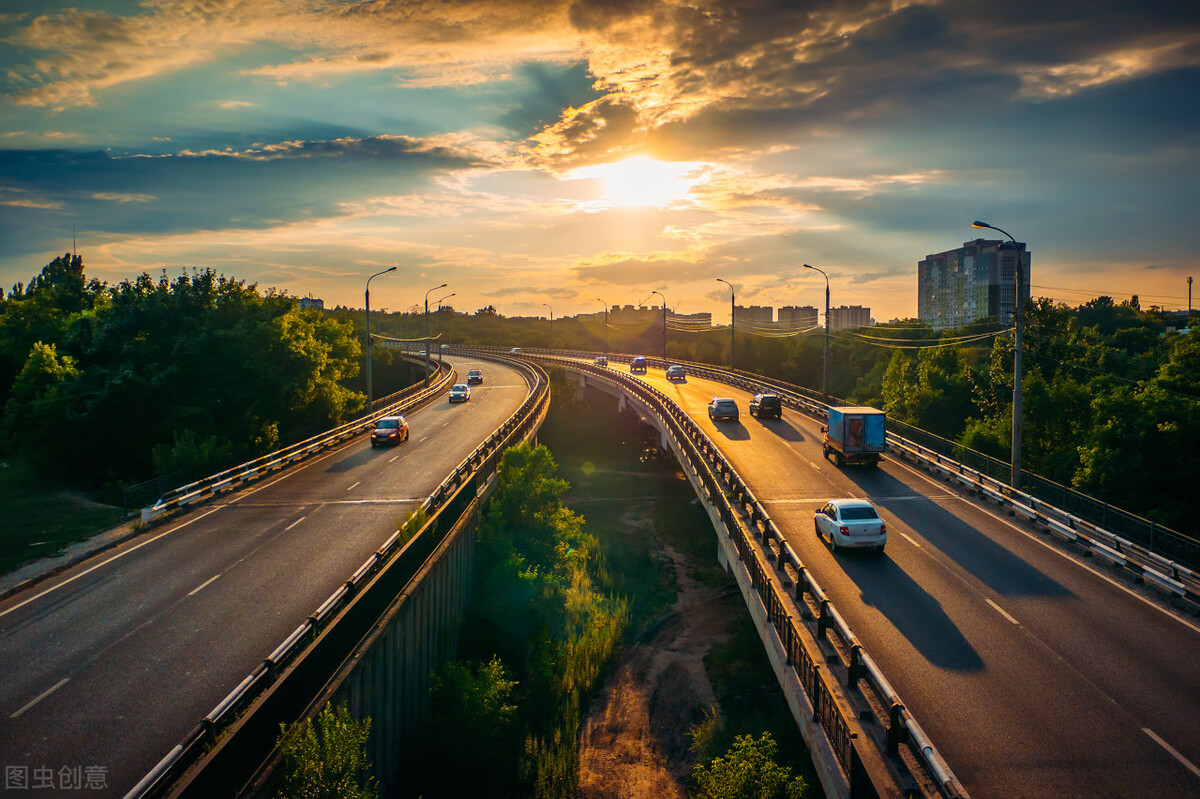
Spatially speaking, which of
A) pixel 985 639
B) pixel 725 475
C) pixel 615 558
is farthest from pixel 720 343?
pixel 985 639

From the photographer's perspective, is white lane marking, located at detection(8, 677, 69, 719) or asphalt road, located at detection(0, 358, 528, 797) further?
white lane marking, located at detection(8, 677, 69, 719)

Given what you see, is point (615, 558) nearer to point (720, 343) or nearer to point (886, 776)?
point (886, 776)

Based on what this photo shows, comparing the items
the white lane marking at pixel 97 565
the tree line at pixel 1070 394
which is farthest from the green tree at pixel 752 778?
the tree line at pixel 1070 394

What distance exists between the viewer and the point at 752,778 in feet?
46.9

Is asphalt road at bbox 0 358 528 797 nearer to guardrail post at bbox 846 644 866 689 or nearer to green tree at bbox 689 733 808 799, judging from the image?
green tree at bbox 689 733 808 799

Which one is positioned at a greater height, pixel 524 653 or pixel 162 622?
pixel 162 622

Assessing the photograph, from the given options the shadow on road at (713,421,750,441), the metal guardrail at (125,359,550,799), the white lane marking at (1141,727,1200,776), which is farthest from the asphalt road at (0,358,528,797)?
the shadow on road at (713,421,750,441)

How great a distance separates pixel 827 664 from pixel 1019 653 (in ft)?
13.4

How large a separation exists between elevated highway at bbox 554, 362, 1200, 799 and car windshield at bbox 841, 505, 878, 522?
112 centimetres

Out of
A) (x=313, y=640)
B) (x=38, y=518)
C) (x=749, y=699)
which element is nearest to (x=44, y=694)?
(x=313, y=640)

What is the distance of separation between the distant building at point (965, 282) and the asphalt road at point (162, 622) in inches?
5058

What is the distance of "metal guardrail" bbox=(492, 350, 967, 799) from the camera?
1034cm

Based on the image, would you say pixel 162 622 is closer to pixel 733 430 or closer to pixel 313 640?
pixel 313 640

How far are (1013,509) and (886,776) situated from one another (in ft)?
58.8
